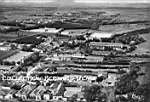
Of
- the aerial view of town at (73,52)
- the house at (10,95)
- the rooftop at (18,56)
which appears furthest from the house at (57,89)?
the rooftop at (18,56)

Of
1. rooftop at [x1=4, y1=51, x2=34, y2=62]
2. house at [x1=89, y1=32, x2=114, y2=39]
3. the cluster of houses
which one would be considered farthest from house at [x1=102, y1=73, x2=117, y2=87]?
house at [x1=89, y1=32, x2=114, y2=39]

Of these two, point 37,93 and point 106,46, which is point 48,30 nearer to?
point 106,46

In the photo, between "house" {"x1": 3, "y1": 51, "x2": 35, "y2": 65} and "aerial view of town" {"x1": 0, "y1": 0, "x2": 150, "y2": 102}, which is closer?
"aerial view of town" {"x1": 0, "y1": 0, "x2": 150, "y2": 102}

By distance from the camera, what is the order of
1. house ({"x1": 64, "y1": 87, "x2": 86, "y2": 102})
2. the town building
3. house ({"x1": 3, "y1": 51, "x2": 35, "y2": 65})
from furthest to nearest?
1. the town building
2. house ({"x1": 3, "y1": 51, "x2": 35, "y2": 65})
3. house ({"x1": 64, "y1": 87, "x2": 86, "y2": 102})

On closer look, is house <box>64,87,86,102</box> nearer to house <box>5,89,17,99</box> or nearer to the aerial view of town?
the aerial view of town

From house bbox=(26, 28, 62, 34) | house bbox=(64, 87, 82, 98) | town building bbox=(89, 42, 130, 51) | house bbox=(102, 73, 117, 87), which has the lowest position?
house bbox=(64, 87, 82, 98)

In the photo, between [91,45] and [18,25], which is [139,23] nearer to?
[91,45]

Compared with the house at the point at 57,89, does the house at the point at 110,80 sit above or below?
above

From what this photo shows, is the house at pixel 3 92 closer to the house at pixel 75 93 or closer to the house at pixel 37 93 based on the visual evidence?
the house at pixel 37 93

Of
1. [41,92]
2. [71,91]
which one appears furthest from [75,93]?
[41,92]
